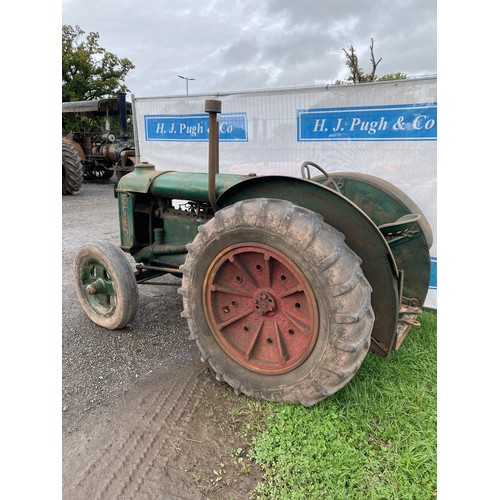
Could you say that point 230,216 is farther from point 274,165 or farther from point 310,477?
point 274,165

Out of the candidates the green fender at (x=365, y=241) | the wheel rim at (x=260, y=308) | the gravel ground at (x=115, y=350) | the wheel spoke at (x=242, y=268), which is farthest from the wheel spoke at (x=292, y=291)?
the gravel ground at (x=115, y=350)

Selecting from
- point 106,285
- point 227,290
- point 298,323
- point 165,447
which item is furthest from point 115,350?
point 298,323

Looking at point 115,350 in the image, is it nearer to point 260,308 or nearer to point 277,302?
point 260,308

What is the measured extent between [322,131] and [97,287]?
9.52 ft

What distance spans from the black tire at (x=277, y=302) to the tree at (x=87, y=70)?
2333 cm

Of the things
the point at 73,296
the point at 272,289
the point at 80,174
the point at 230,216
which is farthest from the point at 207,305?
the point at 80,174

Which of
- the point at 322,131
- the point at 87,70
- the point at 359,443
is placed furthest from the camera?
the point at 87,70

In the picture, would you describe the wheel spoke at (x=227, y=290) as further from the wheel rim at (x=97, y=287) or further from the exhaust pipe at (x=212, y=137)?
the wheel rim at (x=97, y=287)

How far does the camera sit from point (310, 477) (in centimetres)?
189

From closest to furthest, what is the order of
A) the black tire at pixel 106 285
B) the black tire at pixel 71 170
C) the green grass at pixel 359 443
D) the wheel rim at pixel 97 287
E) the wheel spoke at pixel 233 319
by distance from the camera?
the green grass at pixel 359 443 → the wheel spoke at pixel 233 319 → the black tire at pixel 106 285 → the wheel rim at pixel 97 287 → the black tire at pixel 71 170

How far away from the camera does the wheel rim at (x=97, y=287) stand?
334 cm

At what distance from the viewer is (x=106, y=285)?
11.0ft

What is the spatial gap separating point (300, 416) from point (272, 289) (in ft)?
2.36

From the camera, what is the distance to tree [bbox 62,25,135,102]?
2239 cm
